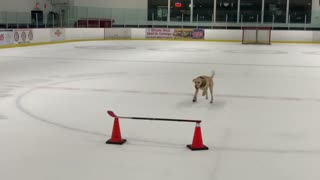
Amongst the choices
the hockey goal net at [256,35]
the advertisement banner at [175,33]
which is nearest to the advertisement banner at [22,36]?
the advertisement banner at [175,33]

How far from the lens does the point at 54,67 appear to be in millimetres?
14812

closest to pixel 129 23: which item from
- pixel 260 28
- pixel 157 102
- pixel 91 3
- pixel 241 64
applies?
pixel 91 3

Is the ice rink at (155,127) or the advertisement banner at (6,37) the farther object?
the advertisement banner at (6,37)

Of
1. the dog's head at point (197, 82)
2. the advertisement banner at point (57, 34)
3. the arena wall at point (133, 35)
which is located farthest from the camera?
the arena wall at point (133, 35)

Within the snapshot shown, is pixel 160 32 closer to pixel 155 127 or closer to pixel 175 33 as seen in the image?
pixel 175 33

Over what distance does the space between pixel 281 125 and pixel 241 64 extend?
32.8ft

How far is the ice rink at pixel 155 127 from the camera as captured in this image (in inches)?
183

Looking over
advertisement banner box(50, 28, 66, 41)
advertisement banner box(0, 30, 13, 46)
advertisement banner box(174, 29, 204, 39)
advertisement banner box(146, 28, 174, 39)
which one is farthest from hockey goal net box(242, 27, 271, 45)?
advertisement banner box(0, 30, 13, 46)

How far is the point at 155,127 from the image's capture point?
21.4 ft

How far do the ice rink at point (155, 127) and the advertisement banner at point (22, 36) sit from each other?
11.2 meters

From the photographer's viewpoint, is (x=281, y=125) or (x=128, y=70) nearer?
(x=281, y=125)

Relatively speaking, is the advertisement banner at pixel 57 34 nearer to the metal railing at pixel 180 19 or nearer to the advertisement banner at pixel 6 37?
the metal railing at pixel 180 19

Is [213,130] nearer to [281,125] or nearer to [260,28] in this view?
[281,125]

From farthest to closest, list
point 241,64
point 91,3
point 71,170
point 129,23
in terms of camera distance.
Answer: point 91,3 < point 129,23 < point 241,64 < point 71,170
